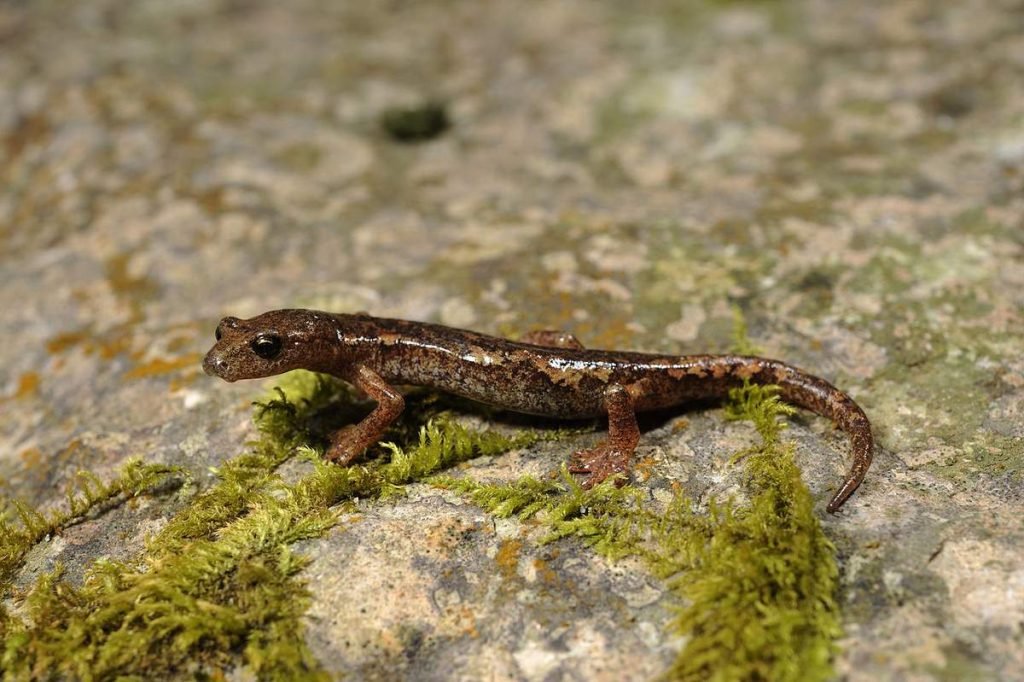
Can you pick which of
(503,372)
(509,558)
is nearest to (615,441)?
(503,372)

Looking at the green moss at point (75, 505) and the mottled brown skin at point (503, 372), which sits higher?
the mottled brown skin at point (503, 372)

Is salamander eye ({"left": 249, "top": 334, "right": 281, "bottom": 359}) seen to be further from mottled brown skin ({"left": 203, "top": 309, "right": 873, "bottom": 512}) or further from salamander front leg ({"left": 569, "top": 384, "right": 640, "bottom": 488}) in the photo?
salamander front leg ({"left": 569, "top": 384, "right": 640, "bottom": 488})

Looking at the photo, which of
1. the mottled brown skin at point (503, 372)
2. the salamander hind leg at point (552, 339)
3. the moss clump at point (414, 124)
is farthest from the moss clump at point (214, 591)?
the moss clump at point (414, 124)

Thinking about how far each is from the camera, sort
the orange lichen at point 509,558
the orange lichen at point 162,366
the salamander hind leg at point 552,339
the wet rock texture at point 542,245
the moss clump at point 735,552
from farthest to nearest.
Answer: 1. the orange lichen at point 162,366
2. the salamander hind leg at point 552,339
3. the orange lichen at point 509,558
4. the wet rock texture at point 542,245
5. the moss clump at point 735,552

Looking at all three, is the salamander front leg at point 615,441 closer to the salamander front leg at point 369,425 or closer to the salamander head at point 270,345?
the salamander front leg at point 369,425

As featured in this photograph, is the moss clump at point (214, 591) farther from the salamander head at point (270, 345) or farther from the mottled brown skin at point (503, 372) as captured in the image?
the salamander head at point (270, 345)

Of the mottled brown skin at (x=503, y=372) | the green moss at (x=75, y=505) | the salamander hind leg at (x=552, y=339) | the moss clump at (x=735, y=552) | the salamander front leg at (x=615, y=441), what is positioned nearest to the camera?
the moss clump at (x=735, y=552)

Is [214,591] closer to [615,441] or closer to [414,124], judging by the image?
[615,441]

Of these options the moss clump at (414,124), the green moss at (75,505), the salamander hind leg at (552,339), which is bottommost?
the green moss at (75,505)

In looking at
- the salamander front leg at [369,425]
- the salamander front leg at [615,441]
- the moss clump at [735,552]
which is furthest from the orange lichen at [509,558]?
the salamander front leg at [369,425]

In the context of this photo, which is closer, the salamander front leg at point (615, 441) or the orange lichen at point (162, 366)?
the salamander front leg at point (615, 441)
